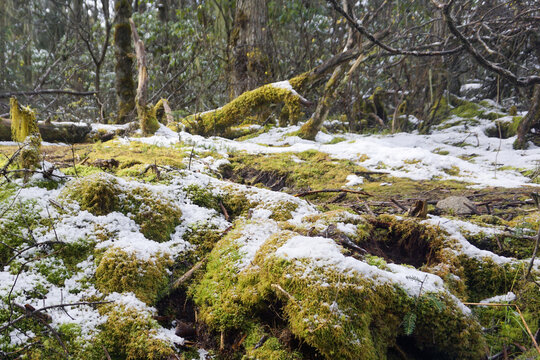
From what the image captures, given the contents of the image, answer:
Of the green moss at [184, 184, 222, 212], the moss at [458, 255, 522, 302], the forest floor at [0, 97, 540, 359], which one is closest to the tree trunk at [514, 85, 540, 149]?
the forest floor at [0, 97, 540, 359]

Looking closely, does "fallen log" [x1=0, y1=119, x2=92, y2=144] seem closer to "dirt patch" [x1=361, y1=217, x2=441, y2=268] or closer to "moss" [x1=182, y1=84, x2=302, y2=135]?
"moss" [x1=182, y1=84, x2=302, y2=135]

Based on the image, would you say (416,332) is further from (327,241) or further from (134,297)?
(134,297)

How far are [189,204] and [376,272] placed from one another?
1.32 meters

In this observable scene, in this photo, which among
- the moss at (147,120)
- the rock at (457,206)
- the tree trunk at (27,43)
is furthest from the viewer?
the tree trunk at (27,43)

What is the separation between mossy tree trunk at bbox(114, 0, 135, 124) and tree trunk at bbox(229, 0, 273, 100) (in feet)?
9.48

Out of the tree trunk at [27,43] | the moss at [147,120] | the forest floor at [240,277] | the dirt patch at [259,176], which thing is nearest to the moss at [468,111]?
the dirt patch at [259,176]

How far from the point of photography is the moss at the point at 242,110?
620 cm

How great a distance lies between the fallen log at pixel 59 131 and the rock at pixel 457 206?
5649 mm

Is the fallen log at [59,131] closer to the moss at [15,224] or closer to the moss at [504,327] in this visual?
the moss at [15,224]

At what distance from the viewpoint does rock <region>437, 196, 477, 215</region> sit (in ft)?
8.20

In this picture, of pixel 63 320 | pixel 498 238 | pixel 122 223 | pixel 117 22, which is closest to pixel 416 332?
pixel 498 238

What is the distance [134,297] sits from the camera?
1308 millimetres

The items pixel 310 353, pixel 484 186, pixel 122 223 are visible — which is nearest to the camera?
Answer: pixel 310 353

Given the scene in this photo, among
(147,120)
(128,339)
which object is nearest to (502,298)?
(128,339)
